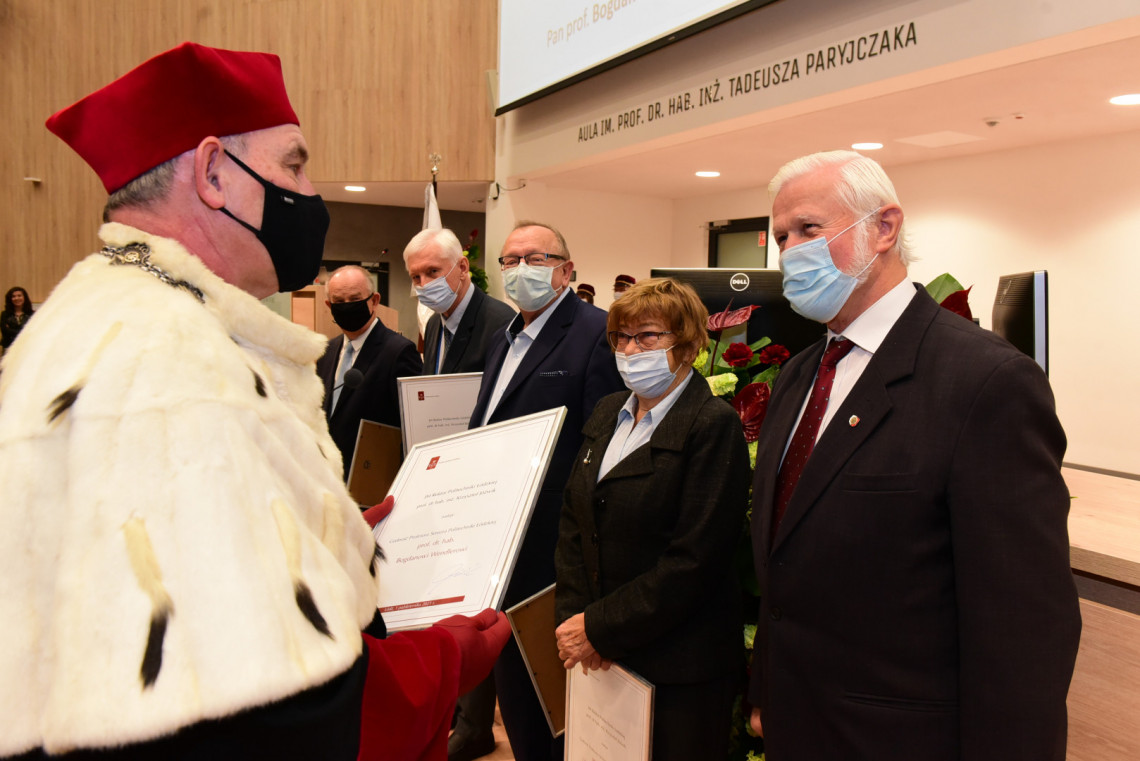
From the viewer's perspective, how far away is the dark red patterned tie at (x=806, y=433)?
1469mm

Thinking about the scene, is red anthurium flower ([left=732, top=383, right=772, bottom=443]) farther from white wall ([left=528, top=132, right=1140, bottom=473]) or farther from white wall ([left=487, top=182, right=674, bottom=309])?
white wall ([left=487, top=182, right=674, bottom=309])

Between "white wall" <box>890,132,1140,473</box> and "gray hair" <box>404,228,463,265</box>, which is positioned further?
"white wall" <box>890,132,1140,473</box>

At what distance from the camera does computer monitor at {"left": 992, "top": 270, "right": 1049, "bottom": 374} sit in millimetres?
2023

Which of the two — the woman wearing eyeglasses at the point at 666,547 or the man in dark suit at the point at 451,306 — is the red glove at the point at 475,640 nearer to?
the woman wearing eyeglasses at the point at 666,547

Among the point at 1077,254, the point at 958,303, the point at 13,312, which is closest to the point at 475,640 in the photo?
the point at 958,303

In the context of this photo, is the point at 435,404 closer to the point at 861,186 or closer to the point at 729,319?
the point at 729,319

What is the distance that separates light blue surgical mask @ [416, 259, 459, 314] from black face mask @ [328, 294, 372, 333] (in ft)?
1.23

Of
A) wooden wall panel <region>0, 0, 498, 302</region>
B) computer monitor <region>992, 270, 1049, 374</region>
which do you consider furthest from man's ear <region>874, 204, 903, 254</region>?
wooden wall panel <region>0, 0, 498, 302</region>

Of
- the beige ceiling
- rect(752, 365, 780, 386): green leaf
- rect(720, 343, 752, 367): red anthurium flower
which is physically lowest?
rect(752, 365, 780, 386): green leaf

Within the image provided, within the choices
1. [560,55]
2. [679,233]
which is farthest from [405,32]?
[679,233]

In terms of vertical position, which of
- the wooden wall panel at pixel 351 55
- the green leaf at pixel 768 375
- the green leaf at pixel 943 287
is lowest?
the green leaf at pixel 768 375

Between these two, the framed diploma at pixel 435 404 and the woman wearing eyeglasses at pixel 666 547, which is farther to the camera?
the framed diploma at pixel 435 404

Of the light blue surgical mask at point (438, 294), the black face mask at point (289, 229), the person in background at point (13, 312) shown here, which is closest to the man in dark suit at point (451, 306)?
the light blue surgical mask at point (438, 294)

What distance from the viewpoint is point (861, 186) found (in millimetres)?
1488
